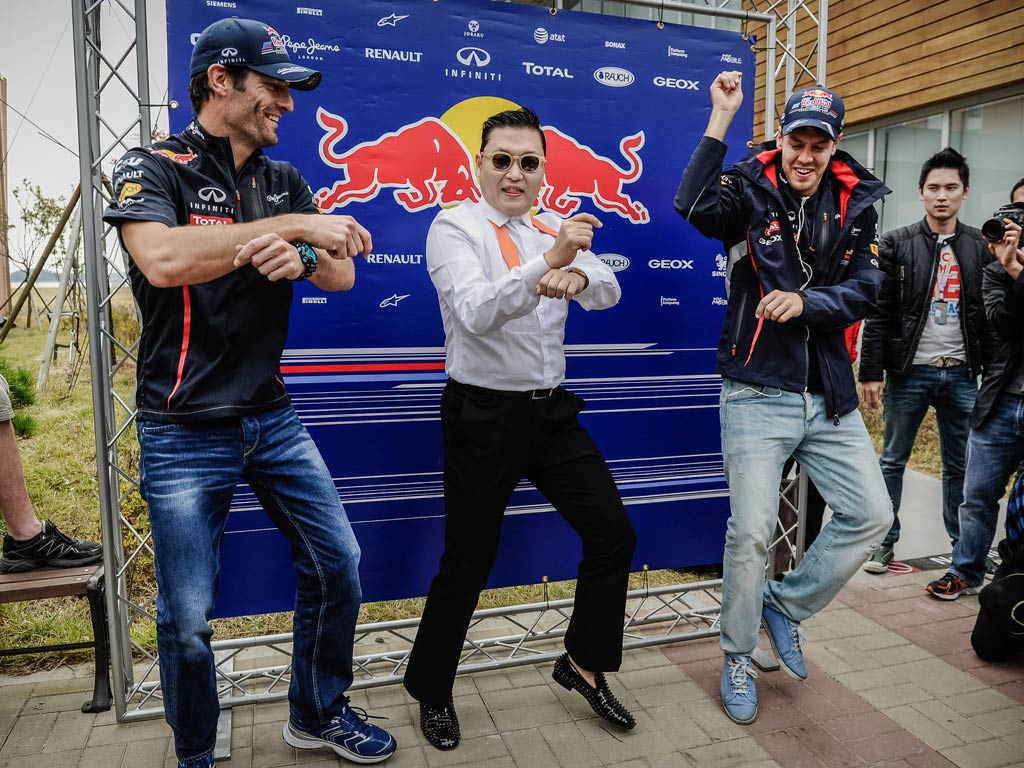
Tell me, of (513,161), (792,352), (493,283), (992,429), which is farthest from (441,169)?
(992,429)

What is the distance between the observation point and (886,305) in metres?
4.39

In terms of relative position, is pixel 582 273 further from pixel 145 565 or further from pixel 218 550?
pixel 145 565

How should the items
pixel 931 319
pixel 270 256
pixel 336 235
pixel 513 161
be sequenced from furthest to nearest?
1. pixel 931 319
2. pixel 513 161
3. pixel 336 235
4. pixel 270 256

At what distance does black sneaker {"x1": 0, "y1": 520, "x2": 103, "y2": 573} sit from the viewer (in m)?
3.11

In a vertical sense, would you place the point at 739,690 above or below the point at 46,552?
below

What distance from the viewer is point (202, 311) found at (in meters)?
2.33

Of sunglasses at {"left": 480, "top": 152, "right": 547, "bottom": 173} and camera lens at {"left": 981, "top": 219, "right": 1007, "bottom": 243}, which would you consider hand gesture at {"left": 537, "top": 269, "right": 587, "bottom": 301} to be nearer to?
sunglasses at {"left": 480, "top": 152, "right": 547, "bottom": 173}

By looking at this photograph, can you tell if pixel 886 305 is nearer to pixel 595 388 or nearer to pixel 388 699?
pixel 595 388

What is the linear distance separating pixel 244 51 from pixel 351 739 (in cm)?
221

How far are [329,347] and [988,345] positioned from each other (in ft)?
11.2

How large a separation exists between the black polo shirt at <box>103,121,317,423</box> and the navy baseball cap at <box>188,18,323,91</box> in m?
0.21

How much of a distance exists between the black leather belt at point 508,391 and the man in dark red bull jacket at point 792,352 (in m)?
0.75

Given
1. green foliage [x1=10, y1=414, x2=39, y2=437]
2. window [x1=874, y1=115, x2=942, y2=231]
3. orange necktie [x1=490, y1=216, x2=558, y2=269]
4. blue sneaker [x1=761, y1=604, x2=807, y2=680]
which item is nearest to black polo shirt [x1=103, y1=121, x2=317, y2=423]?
orange necktie [x1=490, y1=216, x2=558, y2=269]

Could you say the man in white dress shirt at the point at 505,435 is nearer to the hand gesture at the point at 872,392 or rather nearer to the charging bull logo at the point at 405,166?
the charging bull logo at the point at 405,166
